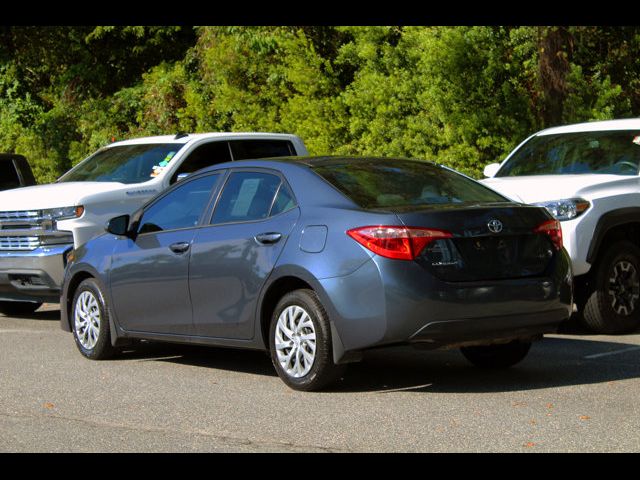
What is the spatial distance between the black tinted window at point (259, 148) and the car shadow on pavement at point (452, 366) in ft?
12.0

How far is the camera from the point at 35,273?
41.3 ft

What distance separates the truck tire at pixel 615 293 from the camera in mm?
10898

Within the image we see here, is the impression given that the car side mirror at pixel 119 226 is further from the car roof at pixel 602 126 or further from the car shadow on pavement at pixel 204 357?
the car roof at pixel 602 126

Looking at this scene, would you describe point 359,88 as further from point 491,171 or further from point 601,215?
point 601,215

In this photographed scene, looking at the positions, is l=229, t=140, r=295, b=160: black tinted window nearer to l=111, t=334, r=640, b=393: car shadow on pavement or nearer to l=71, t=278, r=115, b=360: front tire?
l=111, t=334, r=640, b=393: car shadow on pavement

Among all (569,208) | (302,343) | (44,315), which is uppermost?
(569,208)

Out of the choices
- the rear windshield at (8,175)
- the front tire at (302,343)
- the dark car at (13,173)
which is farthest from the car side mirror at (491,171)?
the rear windshield at (8,175)

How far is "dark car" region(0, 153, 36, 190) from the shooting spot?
620 inches

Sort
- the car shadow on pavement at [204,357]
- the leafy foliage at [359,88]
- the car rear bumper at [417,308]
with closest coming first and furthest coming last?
the car rear bumper at [417,308]
the car shadow on pavement at [204,357]
the leafy foliage at [359,88]

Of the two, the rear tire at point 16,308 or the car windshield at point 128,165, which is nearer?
the car windshield at point 128,165

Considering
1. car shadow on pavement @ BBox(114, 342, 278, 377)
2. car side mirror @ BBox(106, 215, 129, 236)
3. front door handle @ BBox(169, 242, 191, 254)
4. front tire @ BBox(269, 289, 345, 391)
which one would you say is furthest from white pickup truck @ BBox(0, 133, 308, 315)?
front tire @ BBox(269, 289, 345, 391)

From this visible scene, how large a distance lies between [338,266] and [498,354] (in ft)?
6.15

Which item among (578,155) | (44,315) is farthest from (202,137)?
(578,155)

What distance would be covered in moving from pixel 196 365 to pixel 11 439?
3104 millimetres
